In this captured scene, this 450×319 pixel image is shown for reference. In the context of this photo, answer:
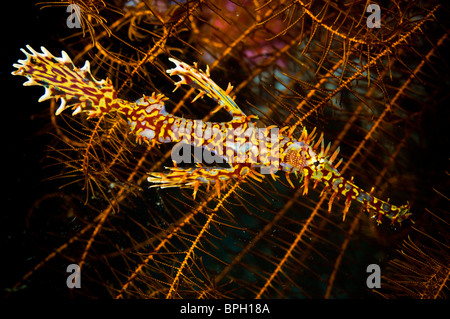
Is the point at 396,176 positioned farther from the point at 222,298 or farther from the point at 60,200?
the point at 60,200

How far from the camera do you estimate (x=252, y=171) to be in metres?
1.17

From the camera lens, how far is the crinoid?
122cm

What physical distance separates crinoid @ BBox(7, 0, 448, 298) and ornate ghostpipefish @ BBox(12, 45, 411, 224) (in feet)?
0.07

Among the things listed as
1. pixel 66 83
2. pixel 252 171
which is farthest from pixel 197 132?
pixel 66 83

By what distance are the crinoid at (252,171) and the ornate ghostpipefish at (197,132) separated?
2cm

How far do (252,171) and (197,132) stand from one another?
25 centimetres

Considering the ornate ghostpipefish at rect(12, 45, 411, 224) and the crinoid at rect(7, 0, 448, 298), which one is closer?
the ornate ghostpipefish at rect(12, 45, 411, 224)

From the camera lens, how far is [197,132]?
1.14 m

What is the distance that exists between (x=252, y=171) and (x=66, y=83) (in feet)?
2.33

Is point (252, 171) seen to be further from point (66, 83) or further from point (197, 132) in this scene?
point (66, 83)

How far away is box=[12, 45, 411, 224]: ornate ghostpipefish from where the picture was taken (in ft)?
3.55

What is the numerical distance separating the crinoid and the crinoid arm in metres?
0.09

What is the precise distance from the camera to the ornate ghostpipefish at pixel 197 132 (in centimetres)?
108

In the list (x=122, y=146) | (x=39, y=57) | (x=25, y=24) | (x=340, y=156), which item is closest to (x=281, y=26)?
(x=340, y=156)
